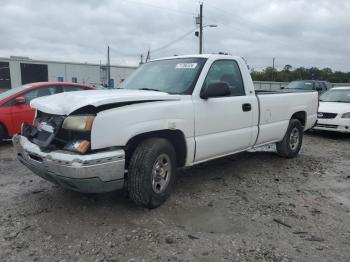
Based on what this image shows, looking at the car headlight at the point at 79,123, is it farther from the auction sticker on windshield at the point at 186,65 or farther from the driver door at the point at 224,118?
the auction sticker on windshield at the point at 186,65

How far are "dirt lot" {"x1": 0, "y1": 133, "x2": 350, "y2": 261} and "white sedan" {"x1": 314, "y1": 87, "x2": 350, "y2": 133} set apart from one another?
4.40 meters

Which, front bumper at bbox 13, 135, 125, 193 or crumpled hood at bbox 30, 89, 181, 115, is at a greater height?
crumpled hood at bbox 30, 89, 181, 115

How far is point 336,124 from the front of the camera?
9.75m

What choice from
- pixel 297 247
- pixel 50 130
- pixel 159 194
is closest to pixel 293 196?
pixel 297 247

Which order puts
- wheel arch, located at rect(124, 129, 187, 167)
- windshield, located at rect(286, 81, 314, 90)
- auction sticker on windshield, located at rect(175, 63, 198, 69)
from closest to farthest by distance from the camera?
wheel arch, located at rect(124, 129, 187, 167) < auction sticker on windshield, located at rect(175, 63, 198, 69) < windshield, located at rect(286, 81, 314, 90)

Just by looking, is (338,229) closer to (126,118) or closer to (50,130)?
(126,118)

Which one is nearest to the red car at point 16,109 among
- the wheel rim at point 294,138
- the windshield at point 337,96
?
the wheel rim at point 294,138

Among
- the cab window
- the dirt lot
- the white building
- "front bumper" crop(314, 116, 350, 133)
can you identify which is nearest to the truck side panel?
the cab window

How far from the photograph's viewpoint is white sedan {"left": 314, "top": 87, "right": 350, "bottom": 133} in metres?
9.68

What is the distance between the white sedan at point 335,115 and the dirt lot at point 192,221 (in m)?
4.40

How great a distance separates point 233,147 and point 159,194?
1.52 metres

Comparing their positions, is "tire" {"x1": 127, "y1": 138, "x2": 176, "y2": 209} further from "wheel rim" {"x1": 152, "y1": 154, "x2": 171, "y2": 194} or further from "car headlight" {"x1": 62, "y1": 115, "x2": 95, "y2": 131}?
"car headlight" {"x1": 62, "y1": 115, "x2": 95, "y2": 131}

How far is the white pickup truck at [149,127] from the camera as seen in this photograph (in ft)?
11.3

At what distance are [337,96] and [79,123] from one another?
32.2ft
